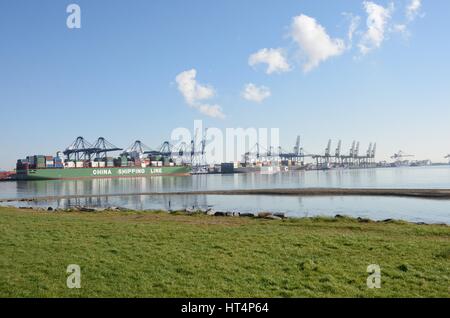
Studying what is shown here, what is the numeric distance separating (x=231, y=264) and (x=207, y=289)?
5.73 feet

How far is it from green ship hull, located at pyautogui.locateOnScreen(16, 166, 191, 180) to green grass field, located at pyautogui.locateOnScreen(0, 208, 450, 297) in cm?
10998

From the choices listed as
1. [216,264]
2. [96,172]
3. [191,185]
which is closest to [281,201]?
[216,264]

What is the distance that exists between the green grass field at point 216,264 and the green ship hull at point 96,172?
109977 mm

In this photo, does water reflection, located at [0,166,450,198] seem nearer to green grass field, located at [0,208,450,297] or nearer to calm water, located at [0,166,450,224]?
calm water, located at [0,166,450,224]

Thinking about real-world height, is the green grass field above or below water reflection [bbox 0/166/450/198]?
above

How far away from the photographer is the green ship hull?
112375 millimetres

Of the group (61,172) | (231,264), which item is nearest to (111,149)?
(61,172)

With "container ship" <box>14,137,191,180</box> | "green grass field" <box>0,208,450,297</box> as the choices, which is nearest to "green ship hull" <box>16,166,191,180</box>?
"container ship" <box>14,137,191,180</box>

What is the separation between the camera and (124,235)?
1233cm

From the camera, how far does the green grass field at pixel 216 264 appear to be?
6.58 m

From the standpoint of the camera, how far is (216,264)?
828 centimetres

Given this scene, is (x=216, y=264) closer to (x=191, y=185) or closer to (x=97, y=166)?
(x=191, y=185)
